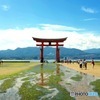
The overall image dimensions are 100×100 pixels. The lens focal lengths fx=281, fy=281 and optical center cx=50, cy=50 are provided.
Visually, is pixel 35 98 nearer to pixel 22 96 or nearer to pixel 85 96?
pixel 22 96

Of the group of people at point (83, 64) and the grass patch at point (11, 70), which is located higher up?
the group of people at point (83, 64)

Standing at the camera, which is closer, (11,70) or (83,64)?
(11,70)

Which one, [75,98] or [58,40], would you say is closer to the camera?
[75,98]

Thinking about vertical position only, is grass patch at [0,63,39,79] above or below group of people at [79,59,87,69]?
below

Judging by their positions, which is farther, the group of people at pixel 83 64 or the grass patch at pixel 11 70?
the group of people at pixel 83 64

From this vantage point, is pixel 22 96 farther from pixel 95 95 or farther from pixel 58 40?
pixel 58 40

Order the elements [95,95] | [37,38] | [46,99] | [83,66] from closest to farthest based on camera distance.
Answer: [46,99] < [95,95] < [83,66] < [37,38]

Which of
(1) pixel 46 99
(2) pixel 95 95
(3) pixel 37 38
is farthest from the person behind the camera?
(3) pixel 37 38

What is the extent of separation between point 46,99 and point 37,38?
283 feet

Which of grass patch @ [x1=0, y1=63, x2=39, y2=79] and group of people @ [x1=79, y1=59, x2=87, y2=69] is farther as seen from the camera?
group of people @ [x1=79, y1=59, x2=87, y2=69]

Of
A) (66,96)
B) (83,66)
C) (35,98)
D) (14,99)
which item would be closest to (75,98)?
(66,96)

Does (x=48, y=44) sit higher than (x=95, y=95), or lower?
higher

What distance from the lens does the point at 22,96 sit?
→ 810 inches

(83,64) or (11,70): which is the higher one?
(83,64)
